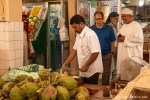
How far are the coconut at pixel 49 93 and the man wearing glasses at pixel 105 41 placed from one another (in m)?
2.40

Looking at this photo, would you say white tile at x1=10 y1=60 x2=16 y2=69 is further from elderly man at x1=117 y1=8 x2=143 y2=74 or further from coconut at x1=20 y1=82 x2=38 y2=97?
elderly man at x1=117 y1=8 x2=143 y2=74

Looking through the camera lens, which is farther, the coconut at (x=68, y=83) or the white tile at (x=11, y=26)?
the white tile at (x=11, y=26)

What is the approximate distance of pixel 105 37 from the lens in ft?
13.3

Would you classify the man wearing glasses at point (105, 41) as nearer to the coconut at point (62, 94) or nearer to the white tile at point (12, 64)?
the white tile at point (12, 64)

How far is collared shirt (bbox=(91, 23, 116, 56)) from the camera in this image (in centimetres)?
403

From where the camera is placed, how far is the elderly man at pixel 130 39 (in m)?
3.86

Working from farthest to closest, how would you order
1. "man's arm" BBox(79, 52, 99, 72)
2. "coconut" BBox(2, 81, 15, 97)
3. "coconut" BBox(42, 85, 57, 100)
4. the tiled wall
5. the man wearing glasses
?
the man wearing glasses → "man's arm" BBox(79, 52, 99, 72) → the tiled wall → "coconut" BBox(2, 81, 15, 97) → "coconut" BBox(42, 85, 57, 100)

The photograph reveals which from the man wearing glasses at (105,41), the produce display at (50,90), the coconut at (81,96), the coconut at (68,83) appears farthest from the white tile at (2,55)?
the man wearing glasses at (105,41)

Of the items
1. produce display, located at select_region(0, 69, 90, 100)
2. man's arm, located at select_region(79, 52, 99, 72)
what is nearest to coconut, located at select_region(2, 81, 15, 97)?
produce display, located at select_region(0, 69, 90, 100)

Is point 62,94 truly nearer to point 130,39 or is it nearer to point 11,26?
point 11,26

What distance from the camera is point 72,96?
1.73 metres

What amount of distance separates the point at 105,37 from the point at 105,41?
0.23ft

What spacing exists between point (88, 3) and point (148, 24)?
4.76 feet

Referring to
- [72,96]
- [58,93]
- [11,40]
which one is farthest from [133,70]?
[11,40]
